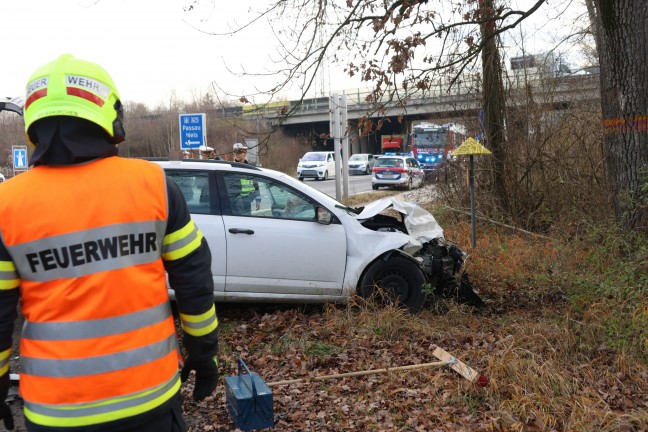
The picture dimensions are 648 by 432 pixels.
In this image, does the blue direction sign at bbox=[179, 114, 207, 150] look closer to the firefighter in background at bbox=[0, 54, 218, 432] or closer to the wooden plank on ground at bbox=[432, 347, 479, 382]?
the wooden plank on ground at bbox=[432, 347, 479, 382]

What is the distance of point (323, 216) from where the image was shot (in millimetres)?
7012

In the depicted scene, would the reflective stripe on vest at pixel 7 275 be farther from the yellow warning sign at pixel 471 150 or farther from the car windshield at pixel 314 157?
the car windshield at pixel 314 157

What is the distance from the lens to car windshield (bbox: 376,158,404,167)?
31.5 m

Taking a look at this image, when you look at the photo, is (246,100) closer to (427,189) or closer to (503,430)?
(503,430)

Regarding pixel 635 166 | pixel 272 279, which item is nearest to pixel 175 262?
pixel 272 279

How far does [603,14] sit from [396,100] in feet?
9.89

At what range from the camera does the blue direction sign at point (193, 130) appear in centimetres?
1534

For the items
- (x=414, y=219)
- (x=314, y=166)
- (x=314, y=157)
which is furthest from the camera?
(x=314, y=157)

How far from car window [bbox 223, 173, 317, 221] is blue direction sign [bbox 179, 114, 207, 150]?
8.53 m

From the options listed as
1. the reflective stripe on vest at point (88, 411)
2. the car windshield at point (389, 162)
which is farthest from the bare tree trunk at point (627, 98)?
the car windshield at point (389, 162)

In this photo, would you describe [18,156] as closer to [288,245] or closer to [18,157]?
[18,157]

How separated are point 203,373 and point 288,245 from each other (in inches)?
171

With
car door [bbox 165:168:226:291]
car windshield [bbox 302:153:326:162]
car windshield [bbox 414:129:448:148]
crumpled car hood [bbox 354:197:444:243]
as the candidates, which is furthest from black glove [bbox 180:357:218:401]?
car windshield [bbox 302:153:326:162]

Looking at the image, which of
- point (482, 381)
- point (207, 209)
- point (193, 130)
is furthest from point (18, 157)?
point (482, 381)
